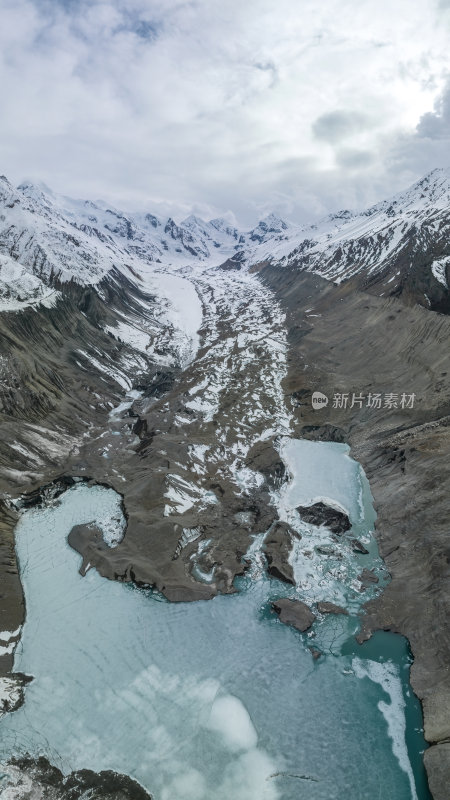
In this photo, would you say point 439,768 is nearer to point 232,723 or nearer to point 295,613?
point 232,723

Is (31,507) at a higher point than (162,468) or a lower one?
lower

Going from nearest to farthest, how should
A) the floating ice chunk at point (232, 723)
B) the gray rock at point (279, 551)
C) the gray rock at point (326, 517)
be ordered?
1. the floating ice chunk at point (232, 723)
2. the gray rock at point (279, 551)
3. the gray rock at point (326, 517)

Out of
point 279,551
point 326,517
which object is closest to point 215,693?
point 279,551

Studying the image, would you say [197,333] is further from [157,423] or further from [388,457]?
[388,457]

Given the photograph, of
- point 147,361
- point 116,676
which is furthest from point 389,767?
point 147,361
